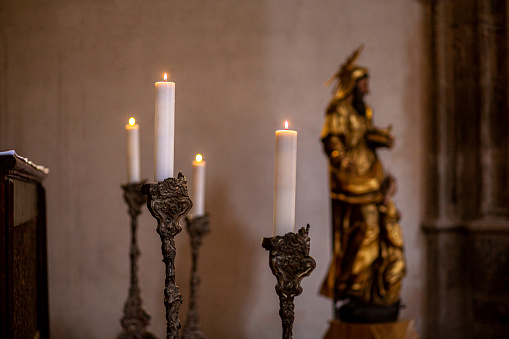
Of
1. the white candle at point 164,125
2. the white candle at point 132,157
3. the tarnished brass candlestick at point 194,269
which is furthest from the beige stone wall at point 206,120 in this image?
the white candle at point 164,125

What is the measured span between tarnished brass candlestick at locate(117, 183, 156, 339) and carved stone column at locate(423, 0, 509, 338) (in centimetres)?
289

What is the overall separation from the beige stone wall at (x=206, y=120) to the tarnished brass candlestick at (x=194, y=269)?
3.59 feet

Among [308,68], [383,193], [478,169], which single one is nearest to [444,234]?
[478,169]

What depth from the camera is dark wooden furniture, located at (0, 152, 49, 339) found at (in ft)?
5.22

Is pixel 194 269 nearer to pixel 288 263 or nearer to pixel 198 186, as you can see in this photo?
pixel 198 186

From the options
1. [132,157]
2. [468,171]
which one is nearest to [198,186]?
[132,157]

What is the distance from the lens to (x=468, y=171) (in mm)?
4938

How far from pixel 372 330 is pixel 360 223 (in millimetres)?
662

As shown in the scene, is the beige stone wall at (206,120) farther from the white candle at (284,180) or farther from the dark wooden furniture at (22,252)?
the white candle at (284,180)

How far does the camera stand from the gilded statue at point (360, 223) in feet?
12.2

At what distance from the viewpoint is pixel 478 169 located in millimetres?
4840

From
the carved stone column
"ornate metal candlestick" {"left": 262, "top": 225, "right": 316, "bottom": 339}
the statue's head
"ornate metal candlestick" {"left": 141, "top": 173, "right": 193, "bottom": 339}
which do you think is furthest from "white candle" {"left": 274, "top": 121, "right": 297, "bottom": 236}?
the carved stone column

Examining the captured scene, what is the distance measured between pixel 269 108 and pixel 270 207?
0.77m

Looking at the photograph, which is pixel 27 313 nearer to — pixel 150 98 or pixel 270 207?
pixel 150 98
